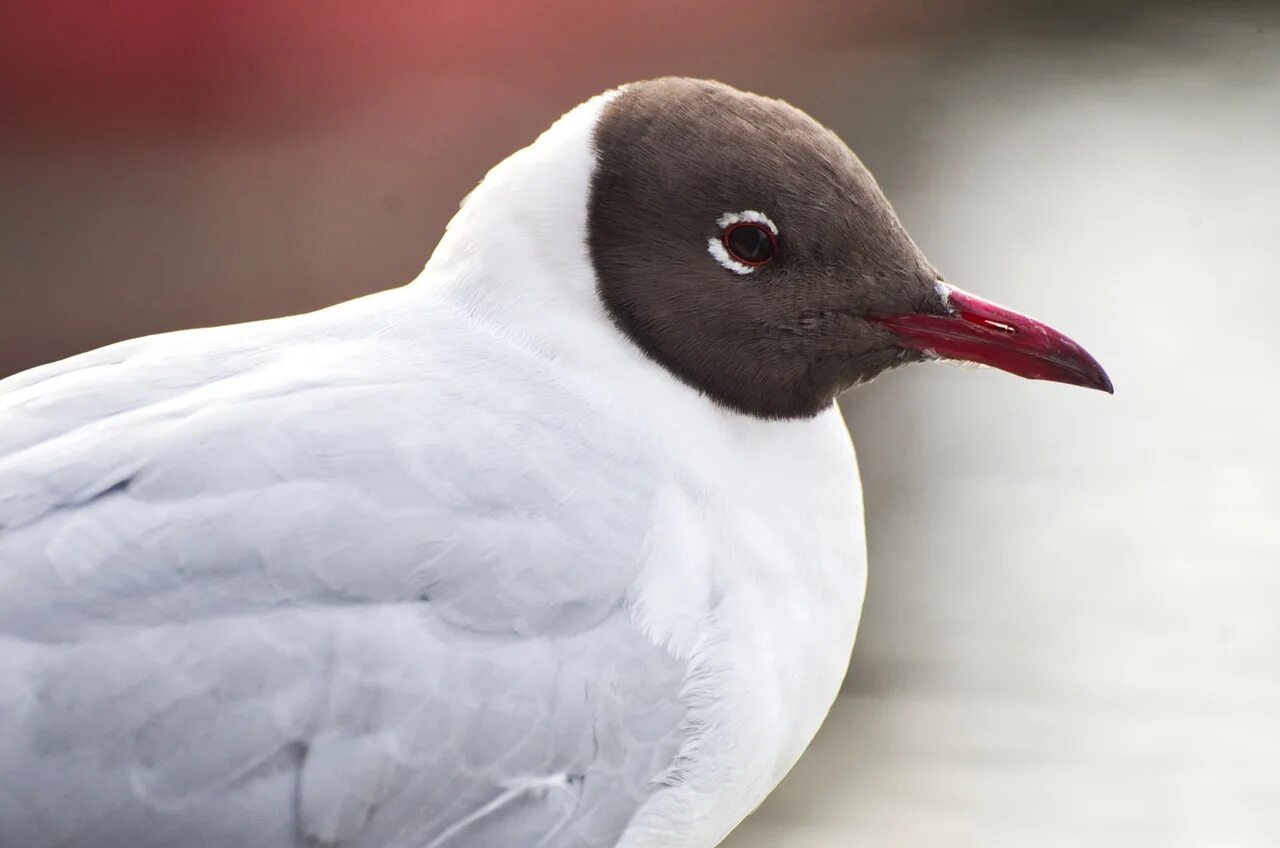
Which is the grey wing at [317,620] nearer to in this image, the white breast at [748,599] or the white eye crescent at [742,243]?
the white breast at [748,599]

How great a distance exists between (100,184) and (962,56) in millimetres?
2120

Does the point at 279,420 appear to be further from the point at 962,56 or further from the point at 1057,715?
the point at 962,56

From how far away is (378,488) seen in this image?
3.22ft

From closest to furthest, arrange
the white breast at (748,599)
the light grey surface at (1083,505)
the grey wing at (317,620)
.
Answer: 1. the grey wing at (317,620)
2. the white breast at (748,599)
3. the light grey surface at (1083,505)

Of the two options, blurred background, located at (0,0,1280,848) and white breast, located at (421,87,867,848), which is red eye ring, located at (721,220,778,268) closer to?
white breast, located at (421,87,867,848)

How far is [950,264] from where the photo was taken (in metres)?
3.03

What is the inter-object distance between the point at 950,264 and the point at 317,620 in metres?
2.26

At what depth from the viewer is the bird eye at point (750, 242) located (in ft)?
3.71

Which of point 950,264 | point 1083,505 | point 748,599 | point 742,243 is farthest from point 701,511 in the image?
point 950,264

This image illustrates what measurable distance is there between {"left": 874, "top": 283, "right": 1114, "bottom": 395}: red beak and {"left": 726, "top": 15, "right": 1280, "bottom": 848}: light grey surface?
884 mm

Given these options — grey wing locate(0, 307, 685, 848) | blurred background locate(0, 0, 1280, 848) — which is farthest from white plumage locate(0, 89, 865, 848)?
blurred background locate(0, 0, 1280, 848)

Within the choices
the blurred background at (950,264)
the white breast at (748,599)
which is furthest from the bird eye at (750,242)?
the blurred background at (950,264)

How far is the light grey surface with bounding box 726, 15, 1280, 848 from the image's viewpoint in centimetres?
196

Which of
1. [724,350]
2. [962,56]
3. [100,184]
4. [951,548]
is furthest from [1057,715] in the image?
[962,56]
